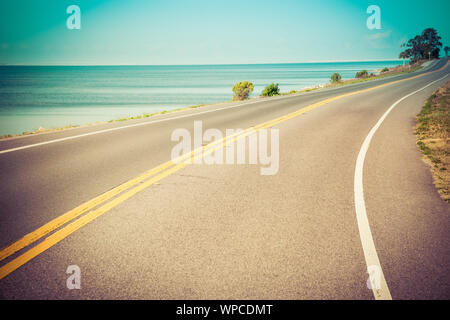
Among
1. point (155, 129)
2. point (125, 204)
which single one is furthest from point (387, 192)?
point (155, 129)

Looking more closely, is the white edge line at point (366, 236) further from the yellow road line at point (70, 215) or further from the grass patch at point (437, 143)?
the yellow road line at point (70, 215)

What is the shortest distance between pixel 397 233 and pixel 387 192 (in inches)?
58.0

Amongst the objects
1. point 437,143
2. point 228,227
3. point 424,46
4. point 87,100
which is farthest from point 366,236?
point 424,46

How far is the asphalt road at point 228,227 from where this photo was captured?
254cm

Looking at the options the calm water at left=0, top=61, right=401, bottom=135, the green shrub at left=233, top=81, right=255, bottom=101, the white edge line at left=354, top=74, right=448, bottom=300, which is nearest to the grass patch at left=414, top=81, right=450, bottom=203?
the white edge line at left=354, top=74, right=448, bottom=300

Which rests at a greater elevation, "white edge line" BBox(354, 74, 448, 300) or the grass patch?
the grass patch

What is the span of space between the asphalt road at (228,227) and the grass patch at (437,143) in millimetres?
213

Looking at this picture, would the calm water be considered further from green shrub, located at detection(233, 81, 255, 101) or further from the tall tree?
the tall tree

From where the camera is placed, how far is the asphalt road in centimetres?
254

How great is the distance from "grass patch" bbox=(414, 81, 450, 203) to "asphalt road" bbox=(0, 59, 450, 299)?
21cm

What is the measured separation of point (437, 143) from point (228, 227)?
296 inches

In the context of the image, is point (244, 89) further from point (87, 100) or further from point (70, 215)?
point (70, 215)

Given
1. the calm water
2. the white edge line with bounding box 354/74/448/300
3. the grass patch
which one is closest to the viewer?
the white edge line with bounding box 354/74/448/300

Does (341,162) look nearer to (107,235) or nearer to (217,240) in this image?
(217,240)
